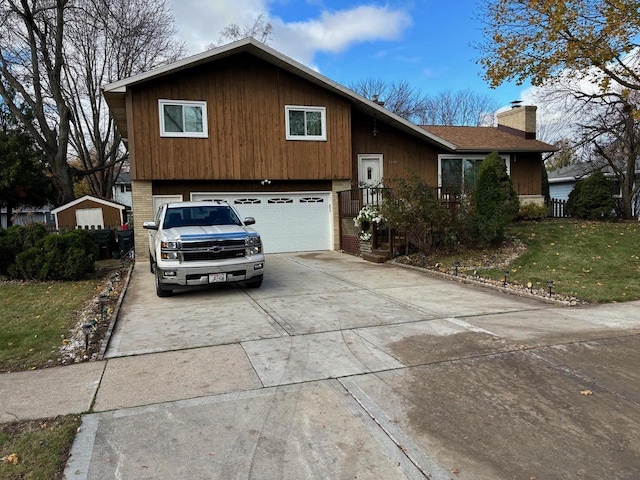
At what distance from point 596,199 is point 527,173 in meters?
2.91

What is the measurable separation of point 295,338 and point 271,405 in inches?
75.3

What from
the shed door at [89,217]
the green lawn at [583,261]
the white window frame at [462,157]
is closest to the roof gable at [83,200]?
the shed door at [89,217]

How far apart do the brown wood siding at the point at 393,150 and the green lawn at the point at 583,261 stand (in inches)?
184

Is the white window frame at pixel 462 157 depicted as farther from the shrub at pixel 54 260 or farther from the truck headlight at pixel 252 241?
the shrub at pixel 54 260

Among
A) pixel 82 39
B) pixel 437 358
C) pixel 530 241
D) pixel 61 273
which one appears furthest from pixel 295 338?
pixel 82 39

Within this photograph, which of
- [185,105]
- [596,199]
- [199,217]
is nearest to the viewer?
[199,217]

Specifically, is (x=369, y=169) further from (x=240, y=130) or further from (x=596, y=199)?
(x=596, y=199)

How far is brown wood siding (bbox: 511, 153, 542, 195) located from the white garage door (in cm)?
880

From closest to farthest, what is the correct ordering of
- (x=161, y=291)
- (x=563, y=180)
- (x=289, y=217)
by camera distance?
(x=161, y=291)
(x=289, y=217)
(x=563, y=180)

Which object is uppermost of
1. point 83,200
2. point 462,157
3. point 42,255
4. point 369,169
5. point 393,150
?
point 393,150

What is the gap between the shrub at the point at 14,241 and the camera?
36.9 feet

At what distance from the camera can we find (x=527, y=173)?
20.1 m

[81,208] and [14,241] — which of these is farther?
[81,208]

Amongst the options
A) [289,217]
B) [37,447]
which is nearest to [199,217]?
[37,447]
